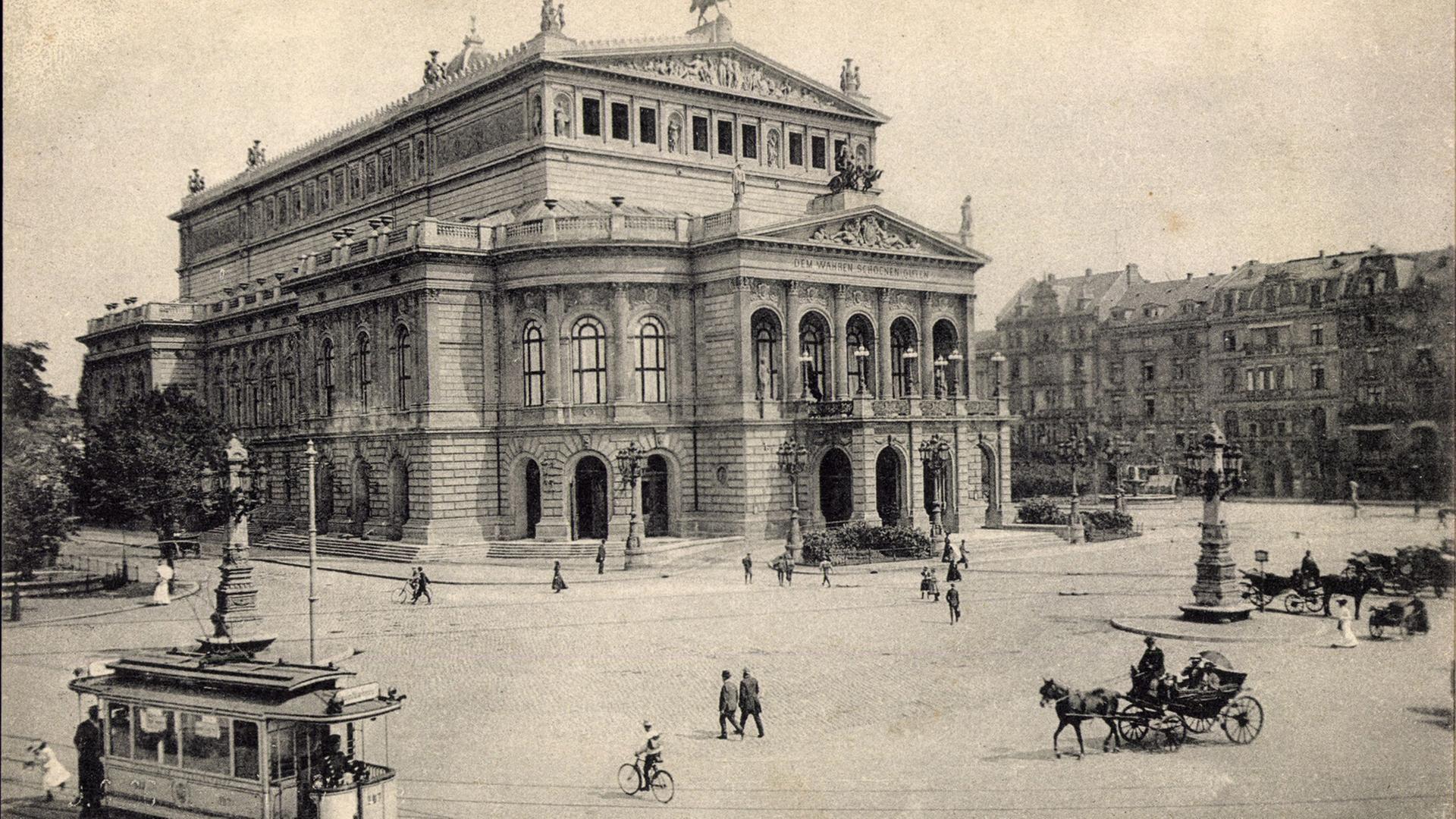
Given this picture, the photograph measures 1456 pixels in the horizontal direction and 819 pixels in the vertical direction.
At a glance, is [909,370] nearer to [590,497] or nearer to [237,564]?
[590,497]

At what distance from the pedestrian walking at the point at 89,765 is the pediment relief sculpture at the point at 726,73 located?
36585 mm

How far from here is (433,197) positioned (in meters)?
51.8

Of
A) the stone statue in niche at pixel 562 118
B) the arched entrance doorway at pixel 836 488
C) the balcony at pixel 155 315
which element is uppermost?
the stone statue in niche at pixel 562 118

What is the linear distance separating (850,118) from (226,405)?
32.1m

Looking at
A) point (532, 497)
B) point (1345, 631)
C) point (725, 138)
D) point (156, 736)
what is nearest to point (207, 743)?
point (156, 736)

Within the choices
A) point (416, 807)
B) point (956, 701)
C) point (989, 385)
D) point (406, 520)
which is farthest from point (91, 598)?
point (989, 385)

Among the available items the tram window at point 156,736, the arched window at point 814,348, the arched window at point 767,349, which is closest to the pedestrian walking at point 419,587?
the tram window at point 156,736

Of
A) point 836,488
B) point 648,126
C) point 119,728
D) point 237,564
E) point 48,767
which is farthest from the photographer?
point 648,126

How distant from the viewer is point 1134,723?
18.0 m

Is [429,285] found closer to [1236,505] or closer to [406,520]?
[406,520]

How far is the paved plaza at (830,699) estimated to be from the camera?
16688 millimetres

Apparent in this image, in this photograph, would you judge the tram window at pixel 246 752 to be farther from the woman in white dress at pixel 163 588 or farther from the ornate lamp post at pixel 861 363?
the ornate lamp post at pixel 861 363

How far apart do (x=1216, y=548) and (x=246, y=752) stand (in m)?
21.1

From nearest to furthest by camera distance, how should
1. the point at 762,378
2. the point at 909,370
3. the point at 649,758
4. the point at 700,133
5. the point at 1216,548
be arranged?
1. the point at 649,758
2. the point at 1216,548
3. the point at 762,378
4. the point at 700,133
5. the point at 909,370
